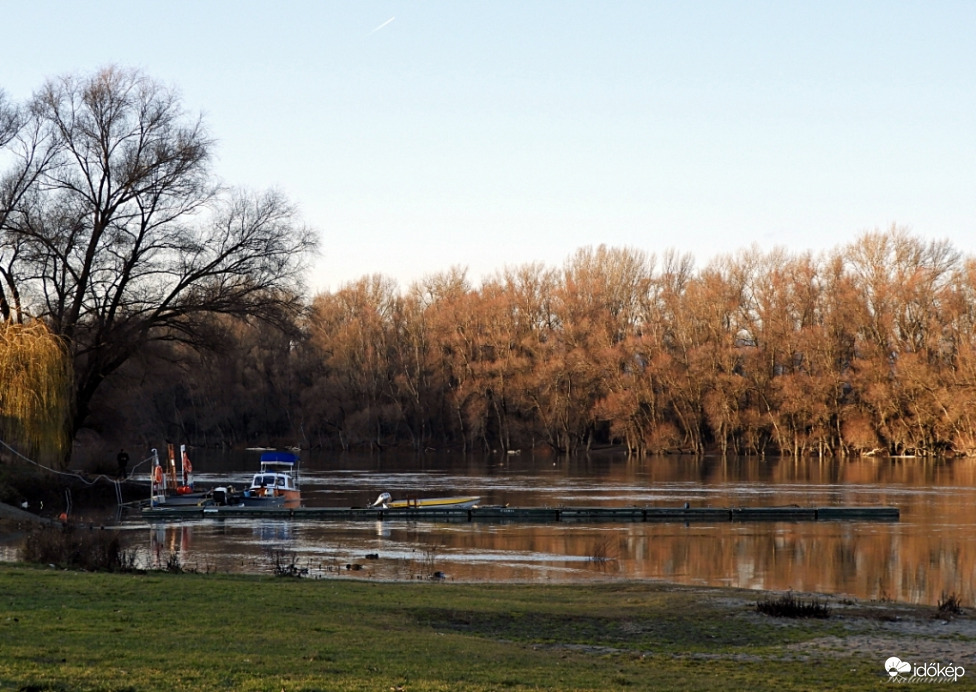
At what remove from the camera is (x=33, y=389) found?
41.6 m

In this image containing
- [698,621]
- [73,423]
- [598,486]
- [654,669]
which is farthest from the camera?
[598,486]

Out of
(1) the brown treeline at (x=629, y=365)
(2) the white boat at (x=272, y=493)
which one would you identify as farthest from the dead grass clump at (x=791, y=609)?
(1) the brown treeline at (x=629, y=365)

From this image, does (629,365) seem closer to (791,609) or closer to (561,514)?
(561,514)

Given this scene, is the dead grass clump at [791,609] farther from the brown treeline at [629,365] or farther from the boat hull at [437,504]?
the brown treeline at [629,365]

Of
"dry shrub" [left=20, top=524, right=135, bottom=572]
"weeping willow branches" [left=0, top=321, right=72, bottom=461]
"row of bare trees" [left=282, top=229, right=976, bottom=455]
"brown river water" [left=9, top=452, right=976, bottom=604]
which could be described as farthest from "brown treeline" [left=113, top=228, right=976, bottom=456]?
"dry shrub" [left=20, top=524, right=135, bottom=572]

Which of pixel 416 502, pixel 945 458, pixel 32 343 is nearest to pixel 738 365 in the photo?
pixel 945 458

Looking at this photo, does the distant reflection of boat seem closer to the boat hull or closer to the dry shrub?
the boat hull

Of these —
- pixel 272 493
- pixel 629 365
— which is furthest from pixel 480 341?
pixel 272 493

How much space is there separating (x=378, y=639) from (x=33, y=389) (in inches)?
1255

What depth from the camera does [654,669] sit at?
42.4ft

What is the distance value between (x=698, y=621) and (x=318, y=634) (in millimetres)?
6307

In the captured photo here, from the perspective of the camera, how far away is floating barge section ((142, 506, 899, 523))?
41.2 metres

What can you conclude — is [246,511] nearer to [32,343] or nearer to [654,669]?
[32,343]

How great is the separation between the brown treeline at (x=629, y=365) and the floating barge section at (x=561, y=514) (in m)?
41.1
